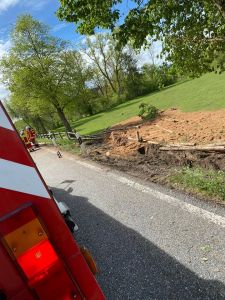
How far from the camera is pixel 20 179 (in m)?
1.72

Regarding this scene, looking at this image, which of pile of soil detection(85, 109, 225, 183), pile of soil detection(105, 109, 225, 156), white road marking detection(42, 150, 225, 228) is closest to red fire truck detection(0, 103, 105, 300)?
white road marking detection(42, 150, 225, 228)

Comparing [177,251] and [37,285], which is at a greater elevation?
[37,285]

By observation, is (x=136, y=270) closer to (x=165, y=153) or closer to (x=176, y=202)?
(x=176, y=202)

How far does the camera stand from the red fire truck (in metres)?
1.63

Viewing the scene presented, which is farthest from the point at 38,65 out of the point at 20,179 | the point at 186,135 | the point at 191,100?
the point at 20,179

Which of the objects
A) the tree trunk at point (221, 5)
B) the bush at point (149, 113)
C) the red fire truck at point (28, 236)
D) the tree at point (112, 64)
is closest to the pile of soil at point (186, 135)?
the tree trunk at point (221, 5)

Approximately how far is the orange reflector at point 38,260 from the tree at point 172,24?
657cm

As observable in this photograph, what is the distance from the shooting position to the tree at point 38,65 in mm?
21734

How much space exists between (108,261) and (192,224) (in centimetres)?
133

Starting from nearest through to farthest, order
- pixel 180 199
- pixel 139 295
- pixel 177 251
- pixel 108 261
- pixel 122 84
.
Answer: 1. pixel 139 295
2. pixel 177 251
3. pixel 108 261
4. pixel 180 199
5. pixel 122 84

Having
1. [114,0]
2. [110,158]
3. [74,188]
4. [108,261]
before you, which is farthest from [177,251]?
[110,158]

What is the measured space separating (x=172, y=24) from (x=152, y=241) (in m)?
Result: 6.05

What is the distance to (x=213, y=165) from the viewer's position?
6855 millimetres

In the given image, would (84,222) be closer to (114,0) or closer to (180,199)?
(180,199)
